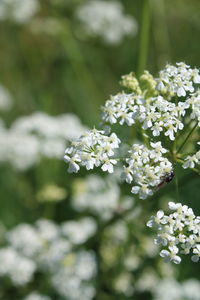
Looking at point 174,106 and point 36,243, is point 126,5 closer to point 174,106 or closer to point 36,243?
A: point 36,243

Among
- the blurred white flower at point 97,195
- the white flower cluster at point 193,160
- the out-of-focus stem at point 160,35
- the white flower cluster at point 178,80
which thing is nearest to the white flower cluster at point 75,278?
the blurred white flower at point 97,195

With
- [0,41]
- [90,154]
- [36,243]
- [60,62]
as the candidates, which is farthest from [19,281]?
[0,41]

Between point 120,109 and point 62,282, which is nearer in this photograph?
point 120,109

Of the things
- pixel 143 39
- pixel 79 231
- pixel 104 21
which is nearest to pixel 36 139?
pixel 79 231

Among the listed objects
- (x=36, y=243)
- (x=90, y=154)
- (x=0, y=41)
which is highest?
(x=0, y=41)

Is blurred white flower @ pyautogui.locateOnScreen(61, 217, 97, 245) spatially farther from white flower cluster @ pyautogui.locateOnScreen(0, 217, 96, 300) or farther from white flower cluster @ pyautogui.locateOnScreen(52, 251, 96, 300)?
white flower cluster @ pyautogui.locateOnScreen(52, 251, 96, 300)

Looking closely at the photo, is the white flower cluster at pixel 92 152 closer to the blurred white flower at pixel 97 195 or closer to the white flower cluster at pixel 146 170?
the white flower cluster at pixel 146 170

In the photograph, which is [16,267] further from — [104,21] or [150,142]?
[104,21]
